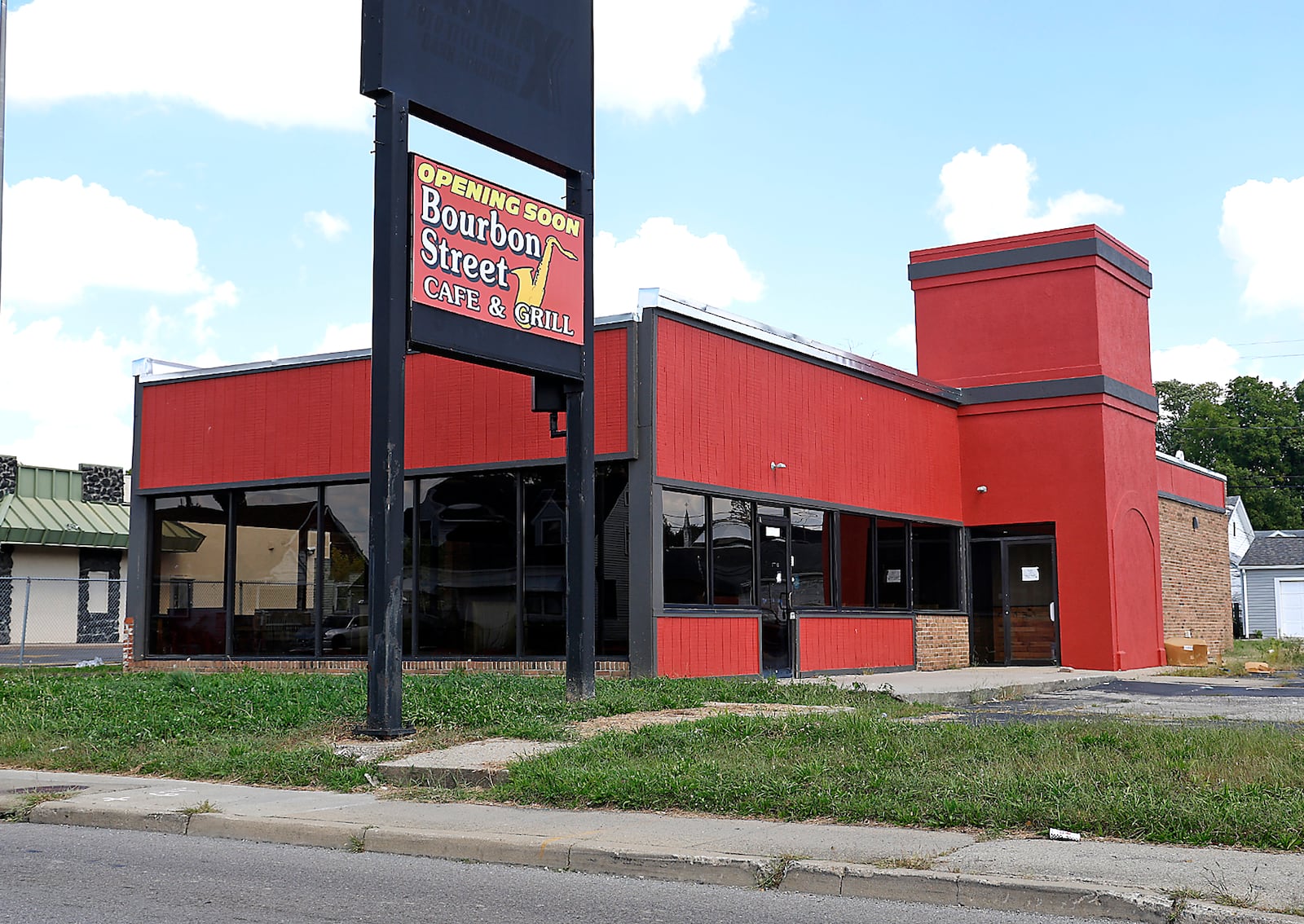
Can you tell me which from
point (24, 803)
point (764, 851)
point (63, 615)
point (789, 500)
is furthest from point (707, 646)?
point (63, 615)

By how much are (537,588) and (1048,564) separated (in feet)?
37.0

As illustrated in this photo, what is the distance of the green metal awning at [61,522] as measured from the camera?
39500mm

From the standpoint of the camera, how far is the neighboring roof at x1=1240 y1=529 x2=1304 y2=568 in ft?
170

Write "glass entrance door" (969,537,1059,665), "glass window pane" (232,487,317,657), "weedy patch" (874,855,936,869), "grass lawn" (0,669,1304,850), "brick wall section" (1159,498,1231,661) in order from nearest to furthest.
Result: "weedy patch" (874,855,936,869)
"grass lawn" (0,669,1304,850)
"glass window pane" (232,487,317,657)
"glass entrance door" (969,537,1059,665)
"brick wall section" (1159,498,1231,661)

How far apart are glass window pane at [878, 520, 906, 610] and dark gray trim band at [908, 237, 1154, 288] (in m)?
5.90

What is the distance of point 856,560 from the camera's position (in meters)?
22.5

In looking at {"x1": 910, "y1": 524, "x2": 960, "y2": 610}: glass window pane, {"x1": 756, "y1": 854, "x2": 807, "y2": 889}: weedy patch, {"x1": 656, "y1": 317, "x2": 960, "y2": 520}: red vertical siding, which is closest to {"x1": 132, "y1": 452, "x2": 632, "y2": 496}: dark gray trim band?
{"x1": 656, "y1": 317, "x2": 960, "y2": 520}: red vertical siding

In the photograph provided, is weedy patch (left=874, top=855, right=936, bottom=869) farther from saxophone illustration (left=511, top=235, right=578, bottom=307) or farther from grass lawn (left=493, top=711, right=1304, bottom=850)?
saxophone illustration (left=511, top=235, right=578, bottom=307)

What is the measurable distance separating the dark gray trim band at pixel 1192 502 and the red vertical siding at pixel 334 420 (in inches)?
633

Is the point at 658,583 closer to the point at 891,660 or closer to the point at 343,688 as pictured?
the point at 343,688

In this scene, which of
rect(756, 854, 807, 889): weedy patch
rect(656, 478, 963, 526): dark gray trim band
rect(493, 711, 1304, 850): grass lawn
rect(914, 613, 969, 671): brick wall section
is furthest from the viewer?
rect(914, 613, 969, 671): brick wall section

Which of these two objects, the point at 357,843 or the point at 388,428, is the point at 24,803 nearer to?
the point at 357,843

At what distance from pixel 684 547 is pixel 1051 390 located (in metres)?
10.3

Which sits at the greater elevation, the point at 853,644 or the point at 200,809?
the point at 853,644
